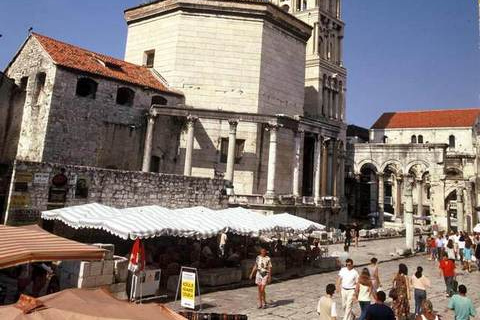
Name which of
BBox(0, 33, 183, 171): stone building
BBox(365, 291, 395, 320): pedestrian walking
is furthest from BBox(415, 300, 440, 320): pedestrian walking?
BBox(0, 33, 183, 171): stone building

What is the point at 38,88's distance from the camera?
21.4m

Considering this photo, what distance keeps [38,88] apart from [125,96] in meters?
5.05

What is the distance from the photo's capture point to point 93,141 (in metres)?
22.2

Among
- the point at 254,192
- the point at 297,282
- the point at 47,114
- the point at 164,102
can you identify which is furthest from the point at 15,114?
the point at 297,282

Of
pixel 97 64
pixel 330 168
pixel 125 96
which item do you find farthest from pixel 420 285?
pixel 330 168

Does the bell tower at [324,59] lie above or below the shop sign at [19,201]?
above

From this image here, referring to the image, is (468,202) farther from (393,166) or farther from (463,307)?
(463,307)

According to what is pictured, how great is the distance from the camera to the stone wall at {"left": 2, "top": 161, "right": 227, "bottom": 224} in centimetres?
1270

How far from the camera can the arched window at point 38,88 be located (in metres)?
21.2

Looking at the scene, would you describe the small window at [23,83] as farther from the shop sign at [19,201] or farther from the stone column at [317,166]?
the stone column at [317,166]

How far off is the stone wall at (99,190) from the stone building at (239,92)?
6.05 m

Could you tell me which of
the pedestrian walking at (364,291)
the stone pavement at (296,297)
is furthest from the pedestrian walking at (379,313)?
the stone pavement at (296,297)

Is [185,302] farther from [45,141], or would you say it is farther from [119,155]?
Answer: [119,155]

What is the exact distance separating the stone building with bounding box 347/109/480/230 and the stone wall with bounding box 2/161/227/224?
19.6 metres
